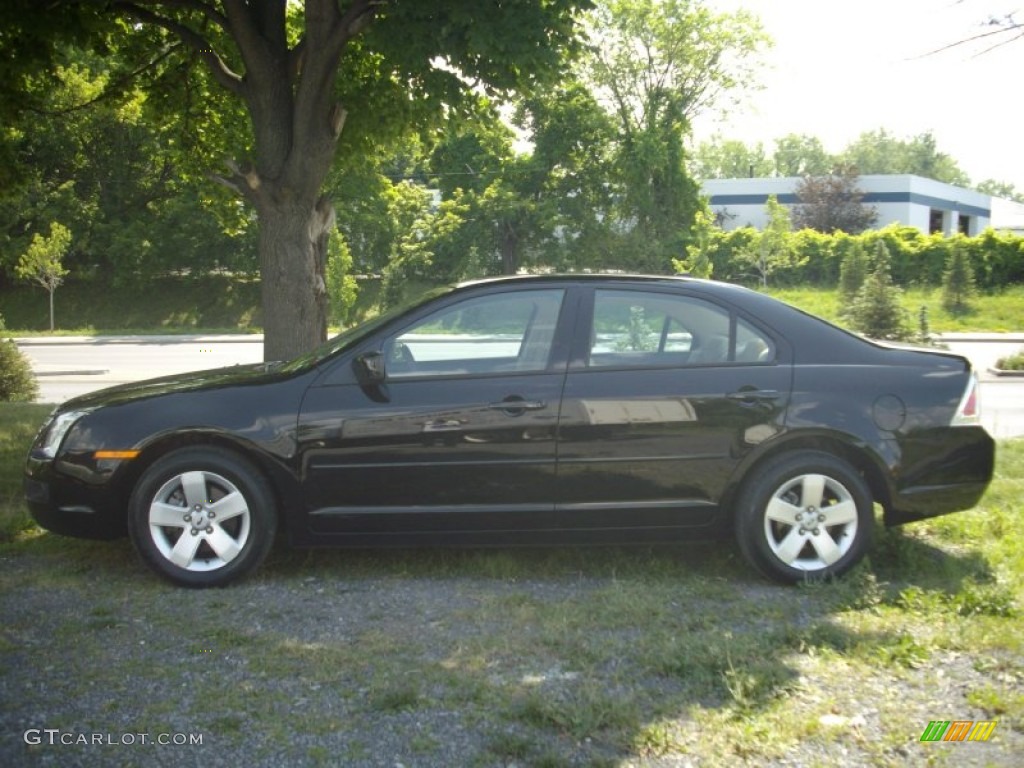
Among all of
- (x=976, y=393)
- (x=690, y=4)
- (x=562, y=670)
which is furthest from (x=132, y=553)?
(x=690, y=4)

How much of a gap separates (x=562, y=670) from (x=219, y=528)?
209cm

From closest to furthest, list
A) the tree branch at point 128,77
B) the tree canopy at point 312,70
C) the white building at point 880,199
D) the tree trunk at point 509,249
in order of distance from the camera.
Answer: the tree canopy at point 312,70
the tree branch at point 128,77
the tree trunk at point 509,249
the white building at point 880,199

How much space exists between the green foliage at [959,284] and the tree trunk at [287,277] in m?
29.6

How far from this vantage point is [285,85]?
8.80 metres

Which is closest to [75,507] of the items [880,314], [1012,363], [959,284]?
[880,314]

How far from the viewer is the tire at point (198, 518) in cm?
500

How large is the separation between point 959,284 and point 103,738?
3456 centimetres

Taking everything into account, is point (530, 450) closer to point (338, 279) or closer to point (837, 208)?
point (338, 279)

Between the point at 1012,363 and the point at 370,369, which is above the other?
the point at 370,369

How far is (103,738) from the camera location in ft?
10.8

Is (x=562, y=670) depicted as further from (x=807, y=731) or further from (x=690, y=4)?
(x=690, y=4)

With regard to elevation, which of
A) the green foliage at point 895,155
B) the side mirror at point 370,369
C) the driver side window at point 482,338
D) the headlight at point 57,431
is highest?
the green foliage at point 895,155

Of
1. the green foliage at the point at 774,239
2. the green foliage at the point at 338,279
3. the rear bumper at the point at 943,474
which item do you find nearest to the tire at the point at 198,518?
the rear bumper at the point at 943,474

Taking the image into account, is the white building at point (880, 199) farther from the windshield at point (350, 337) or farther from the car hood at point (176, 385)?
the car hood at point (176, 385)
